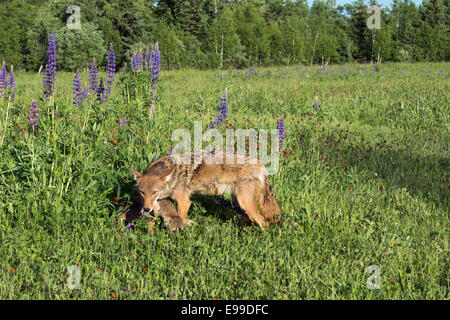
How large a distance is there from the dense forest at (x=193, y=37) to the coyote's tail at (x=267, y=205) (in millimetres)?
23812

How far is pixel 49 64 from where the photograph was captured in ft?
15.8

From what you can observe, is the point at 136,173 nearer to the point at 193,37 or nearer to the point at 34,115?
the point at 34,115

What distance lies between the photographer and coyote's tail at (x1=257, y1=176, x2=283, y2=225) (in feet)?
12.3

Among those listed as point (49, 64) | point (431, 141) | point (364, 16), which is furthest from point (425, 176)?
point (364, 16)

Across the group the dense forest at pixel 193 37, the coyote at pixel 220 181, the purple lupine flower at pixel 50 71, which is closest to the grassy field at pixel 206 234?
the coyote at pixel 220 181

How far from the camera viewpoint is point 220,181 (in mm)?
3744

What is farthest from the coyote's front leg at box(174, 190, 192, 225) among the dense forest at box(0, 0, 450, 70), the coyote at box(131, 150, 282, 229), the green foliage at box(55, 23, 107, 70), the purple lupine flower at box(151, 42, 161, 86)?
the green foliage at box(55, 23, 107, 70)

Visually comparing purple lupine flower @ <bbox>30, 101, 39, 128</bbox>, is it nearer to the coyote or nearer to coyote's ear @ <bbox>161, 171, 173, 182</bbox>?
the coyote

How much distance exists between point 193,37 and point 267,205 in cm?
3625

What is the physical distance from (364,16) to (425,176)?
1894 inches

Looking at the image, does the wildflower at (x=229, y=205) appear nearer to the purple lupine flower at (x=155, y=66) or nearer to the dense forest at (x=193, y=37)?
the purple lupine flower at (x=155, y=66)

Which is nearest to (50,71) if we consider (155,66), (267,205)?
(155,66)

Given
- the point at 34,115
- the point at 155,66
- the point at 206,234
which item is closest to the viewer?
the point at 206,234
